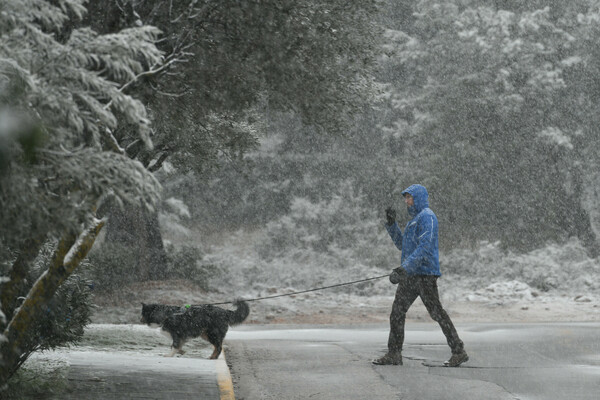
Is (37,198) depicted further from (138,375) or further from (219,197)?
(219,197)

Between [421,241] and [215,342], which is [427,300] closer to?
[421,241]

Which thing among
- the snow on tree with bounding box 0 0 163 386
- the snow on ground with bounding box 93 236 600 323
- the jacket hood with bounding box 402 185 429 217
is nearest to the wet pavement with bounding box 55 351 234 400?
the jacket hood with bounding box 402 185 429 217

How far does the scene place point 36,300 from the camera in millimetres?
6586

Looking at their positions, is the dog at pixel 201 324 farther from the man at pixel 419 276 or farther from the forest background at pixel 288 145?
the forest background at pixel 288 145

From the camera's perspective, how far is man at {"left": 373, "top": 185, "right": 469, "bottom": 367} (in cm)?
992

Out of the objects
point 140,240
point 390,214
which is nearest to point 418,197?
point 390,214

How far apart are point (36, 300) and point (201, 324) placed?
4480 millimetres

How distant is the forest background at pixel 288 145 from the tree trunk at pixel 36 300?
1 cm

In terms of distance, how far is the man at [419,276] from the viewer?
9.92 meters

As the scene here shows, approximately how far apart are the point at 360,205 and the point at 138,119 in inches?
1225

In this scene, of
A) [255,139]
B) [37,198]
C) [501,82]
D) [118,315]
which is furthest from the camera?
[501,82]

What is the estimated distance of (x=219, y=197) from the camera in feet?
122

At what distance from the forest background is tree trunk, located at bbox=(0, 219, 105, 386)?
0.01 meters

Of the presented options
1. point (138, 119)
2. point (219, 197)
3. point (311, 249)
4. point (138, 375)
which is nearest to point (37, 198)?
point (138, 119)
